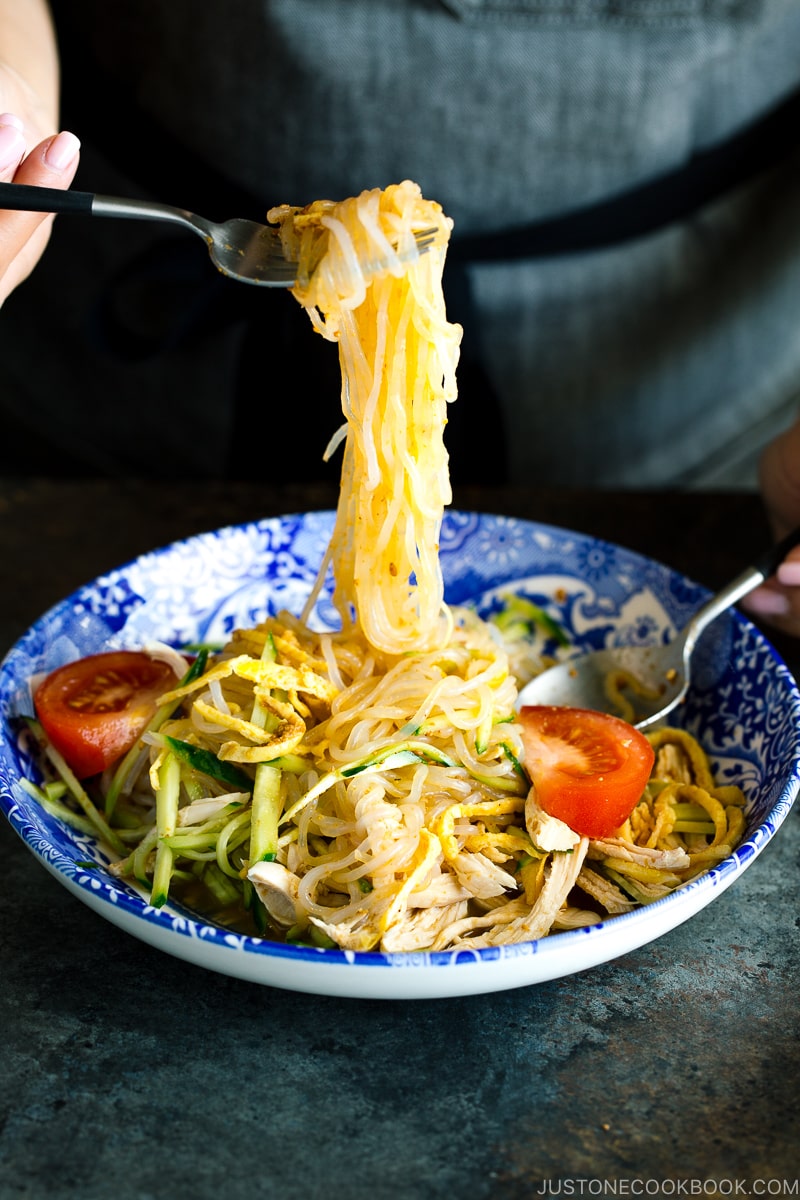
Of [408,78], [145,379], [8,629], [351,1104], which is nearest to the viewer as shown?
[351,1104]

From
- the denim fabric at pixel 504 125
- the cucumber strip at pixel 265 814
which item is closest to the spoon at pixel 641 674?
the cucumber strip at pixel 265 814

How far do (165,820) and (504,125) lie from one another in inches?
96.8

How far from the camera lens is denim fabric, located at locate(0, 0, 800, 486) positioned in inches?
129

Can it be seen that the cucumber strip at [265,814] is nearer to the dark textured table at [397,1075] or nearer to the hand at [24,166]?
the dark textured table at [397,1075]

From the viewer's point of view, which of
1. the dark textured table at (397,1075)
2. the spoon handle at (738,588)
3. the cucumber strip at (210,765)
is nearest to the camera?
the dark textured table at (397,1075)

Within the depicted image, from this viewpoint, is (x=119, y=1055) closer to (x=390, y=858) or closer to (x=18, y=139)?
(x=390, y=858)

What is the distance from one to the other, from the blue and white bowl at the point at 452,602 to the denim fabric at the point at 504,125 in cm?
100

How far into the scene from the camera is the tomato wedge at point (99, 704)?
7.32 ft

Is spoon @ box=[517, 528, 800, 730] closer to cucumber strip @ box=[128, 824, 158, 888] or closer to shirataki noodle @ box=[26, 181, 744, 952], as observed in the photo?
shirataki noodle @ box=[26, 181, 744, 952]

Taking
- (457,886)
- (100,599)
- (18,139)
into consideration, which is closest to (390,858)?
(457,886)

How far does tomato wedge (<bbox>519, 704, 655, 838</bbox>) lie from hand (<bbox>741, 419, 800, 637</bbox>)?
624mm

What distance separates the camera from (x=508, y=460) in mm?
4160

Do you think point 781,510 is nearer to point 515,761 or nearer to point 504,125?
point 515,761

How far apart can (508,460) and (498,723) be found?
210 cm
